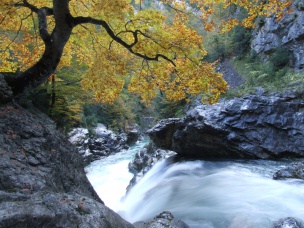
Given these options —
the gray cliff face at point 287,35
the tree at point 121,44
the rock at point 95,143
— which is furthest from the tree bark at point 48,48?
the gray cliff face at point 287,35

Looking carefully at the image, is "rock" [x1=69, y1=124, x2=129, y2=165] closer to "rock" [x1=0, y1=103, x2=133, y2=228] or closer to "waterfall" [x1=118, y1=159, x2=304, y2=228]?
"waterfall" [x1=118, y1=159, x2=304, y2=228]

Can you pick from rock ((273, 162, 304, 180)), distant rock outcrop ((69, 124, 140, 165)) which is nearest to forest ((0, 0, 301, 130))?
rock ((273, 162, 304, 180))

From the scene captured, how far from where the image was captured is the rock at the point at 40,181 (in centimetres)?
243

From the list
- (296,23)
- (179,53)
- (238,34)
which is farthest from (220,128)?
(238,34)

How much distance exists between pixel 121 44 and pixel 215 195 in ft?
16.4

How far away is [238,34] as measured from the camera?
22.1 meters

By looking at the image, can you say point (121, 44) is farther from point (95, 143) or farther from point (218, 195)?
point (95, 143)

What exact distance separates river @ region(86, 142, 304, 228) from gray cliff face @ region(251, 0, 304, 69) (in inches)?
334

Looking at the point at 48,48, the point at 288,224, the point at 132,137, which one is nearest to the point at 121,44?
the point at 48,48

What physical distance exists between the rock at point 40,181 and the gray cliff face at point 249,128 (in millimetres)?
6167

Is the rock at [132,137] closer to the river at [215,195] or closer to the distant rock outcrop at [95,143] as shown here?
the distant rock outcrop at [95,143]

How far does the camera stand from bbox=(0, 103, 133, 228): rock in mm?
2428

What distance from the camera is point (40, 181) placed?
3686 mm

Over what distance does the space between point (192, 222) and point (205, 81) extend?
133 inches
